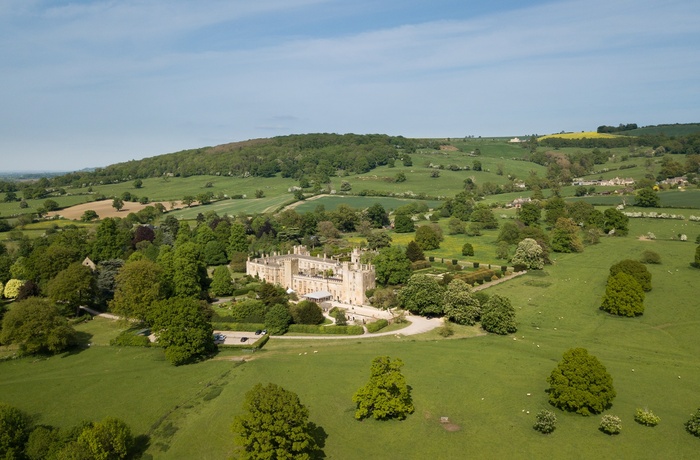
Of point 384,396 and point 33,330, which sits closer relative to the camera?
point 384,396

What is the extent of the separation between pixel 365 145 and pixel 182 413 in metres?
169

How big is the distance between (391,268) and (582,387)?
37.1m

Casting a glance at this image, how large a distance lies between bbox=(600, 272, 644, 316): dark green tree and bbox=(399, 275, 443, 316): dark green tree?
18405mm

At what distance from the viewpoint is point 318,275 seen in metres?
74.2

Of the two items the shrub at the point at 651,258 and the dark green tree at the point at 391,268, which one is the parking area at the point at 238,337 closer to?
the dark green tree at the point at 391,268

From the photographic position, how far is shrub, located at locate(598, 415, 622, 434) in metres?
33.9

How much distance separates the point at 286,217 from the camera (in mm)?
113625

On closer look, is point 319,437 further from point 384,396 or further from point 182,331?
point 182,331

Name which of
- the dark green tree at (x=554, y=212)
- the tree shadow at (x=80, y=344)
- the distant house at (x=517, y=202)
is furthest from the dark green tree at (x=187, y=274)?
the distant house at (x=517, y=202)

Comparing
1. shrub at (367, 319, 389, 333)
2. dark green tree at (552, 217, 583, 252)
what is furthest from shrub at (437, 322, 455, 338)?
dark green tree at (552, 217, 583, 252)

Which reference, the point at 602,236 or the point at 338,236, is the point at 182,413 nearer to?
the point at 338,236

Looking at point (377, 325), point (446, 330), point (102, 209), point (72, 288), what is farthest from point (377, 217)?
point (102, 209)

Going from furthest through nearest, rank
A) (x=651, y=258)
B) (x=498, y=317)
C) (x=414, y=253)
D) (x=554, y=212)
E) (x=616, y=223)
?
(x=554, y=212), (x=616, y=223), (x=414, y=253), (x=651, y=258), (x=498, y=317)

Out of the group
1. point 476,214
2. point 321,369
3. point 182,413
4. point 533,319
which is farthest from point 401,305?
point 476,214
